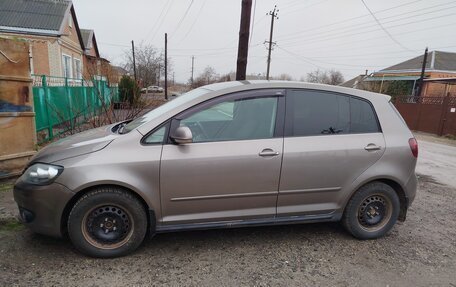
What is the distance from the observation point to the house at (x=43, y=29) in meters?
17.1

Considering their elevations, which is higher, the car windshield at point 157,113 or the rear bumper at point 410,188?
the car windshield at point 157,113

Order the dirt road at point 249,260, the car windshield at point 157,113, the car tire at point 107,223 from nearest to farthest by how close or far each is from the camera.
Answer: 1. the dirt road at point 249,260
2. the car tire at point 107,223
3. the car windshield at point 157,113

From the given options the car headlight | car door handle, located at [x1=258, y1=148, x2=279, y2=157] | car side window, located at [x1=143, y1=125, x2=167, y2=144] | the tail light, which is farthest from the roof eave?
the tail light

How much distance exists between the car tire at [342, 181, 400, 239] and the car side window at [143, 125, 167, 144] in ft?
6.96

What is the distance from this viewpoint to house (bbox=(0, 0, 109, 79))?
56.1 feet

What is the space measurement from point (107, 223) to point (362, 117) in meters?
2.83

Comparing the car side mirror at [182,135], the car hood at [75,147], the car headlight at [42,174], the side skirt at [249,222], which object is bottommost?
the side skirt at [249,222]

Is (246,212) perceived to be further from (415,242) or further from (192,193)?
(415,242)

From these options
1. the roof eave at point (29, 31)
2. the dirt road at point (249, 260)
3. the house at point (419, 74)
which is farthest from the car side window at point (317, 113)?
the house at point (419, 74)

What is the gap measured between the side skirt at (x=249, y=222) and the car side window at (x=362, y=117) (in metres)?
0.97

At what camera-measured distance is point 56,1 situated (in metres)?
19.6

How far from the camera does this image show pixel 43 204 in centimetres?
283

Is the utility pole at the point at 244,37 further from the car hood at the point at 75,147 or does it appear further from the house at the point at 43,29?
the house at the point at 43,29

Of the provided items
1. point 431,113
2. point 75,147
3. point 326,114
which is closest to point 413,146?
point 326,114
